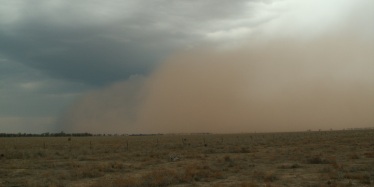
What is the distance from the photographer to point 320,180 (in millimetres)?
19703

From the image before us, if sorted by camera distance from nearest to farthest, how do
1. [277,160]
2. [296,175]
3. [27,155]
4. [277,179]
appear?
[277,179] → [296,175] → [277,160] → [27,155]

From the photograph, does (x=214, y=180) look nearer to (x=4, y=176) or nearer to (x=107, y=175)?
(x=107, y=175)

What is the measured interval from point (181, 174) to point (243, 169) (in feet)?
18.1

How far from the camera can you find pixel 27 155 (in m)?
43.1

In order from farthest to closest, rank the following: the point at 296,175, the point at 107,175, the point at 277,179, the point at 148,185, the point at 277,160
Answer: the point at 277,160 < the point at 107,175 < the point at 296,175 < the point at 277,179 < the point at 148,185

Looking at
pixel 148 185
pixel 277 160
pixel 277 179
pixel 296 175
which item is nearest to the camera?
pixel 148 185

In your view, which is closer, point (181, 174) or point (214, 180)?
point (214, 180)

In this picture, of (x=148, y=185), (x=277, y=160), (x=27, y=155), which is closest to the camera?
(x=148, y=185)

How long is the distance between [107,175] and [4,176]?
7.43 meters

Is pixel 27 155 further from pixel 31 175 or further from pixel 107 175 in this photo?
pixel 107 175

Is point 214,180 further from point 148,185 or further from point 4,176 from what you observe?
point 4,176

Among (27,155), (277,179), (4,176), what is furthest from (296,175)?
(27,155)

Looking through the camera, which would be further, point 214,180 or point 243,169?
A: point 243,169

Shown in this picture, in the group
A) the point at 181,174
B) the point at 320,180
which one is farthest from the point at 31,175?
the point at 320,180
